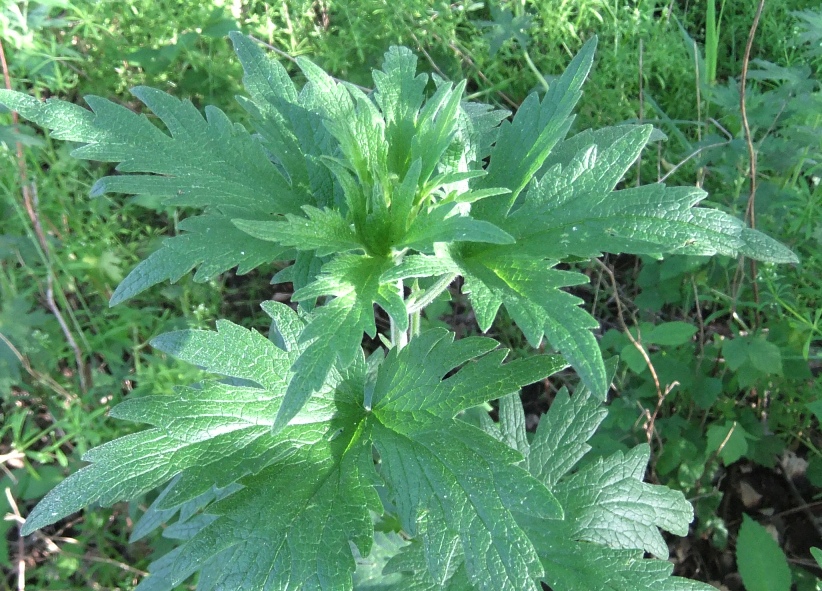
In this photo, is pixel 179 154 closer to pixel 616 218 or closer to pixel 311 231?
pixel 311 231

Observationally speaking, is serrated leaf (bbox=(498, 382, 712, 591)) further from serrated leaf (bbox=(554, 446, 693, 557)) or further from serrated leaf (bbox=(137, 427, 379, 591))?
serrated leaf (bbox=(137, 427, 379, 591))

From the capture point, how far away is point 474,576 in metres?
1.09

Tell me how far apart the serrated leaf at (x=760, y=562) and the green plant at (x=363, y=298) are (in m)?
0.72

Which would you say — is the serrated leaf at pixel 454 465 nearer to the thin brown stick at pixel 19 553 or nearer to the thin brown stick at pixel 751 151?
the thin brown stick at pixel 751 151

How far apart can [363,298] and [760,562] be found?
1.59 m

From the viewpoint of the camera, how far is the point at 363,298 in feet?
3.49

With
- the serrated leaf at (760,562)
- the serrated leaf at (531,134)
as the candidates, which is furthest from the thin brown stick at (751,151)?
the serrated leaf at (531,134)

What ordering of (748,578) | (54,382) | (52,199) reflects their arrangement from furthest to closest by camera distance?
1. (52,199)
2. (54,382)
3. (748,578)

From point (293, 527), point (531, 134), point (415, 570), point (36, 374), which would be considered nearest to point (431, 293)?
point (531, 134)

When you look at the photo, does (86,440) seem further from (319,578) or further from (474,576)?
(474,576)

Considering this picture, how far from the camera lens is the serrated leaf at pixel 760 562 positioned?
73.6 inches

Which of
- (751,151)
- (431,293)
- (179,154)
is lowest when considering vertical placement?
(751,151)

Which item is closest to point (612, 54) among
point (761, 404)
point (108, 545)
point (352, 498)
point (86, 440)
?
point (761, 404)

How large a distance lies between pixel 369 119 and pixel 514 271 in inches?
15.1
